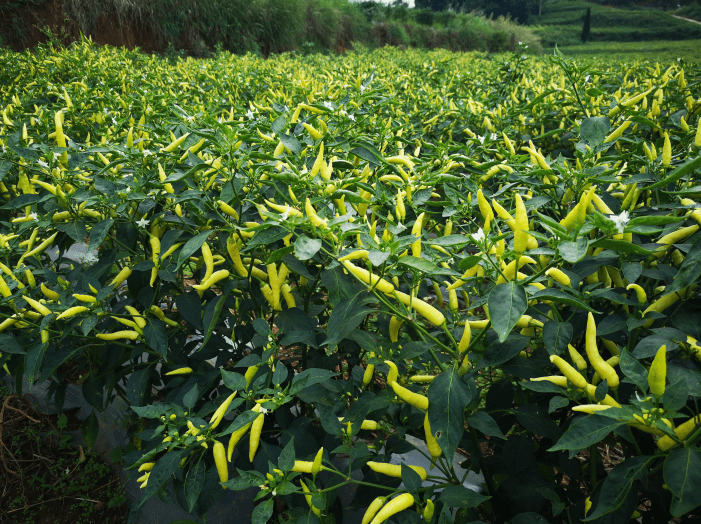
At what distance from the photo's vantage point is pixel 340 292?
1.08 meters

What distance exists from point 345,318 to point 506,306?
14.2 inches

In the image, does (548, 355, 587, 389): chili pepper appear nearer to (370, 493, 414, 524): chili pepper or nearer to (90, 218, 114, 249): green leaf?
(370, 493, 414, 524): chili pepper

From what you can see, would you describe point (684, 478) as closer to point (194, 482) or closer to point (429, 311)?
point (429, 311)

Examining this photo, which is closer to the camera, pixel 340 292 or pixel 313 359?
pixel 340 292

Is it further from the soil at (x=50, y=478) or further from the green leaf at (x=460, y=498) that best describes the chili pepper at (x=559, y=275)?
the soil at (x=50, y=478)

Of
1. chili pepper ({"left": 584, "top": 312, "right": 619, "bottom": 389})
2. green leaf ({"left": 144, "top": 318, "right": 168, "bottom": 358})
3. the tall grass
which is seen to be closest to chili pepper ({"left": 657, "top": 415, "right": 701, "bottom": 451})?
chili pepper ({"left": 584, "top": 312, "right": 619, "bottom": 389})

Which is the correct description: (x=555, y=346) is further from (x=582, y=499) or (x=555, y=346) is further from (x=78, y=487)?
(x=78, y=487)

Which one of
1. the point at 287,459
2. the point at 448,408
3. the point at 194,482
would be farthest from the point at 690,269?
the point at 194,482

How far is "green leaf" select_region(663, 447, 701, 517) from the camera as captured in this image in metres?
0.68

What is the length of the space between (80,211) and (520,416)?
1566mm

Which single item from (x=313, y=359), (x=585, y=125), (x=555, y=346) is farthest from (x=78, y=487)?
(x=585, y=125)

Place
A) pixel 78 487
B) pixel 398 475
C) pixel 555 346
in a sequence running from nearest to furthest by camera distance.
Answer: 1. pixel 555 346
2. pixel 398 475
3. pixel 78 487

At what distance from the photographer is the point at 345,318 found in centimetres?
99

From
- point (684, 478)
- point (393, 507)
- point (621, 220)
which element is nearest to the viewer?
point (684, 478)
